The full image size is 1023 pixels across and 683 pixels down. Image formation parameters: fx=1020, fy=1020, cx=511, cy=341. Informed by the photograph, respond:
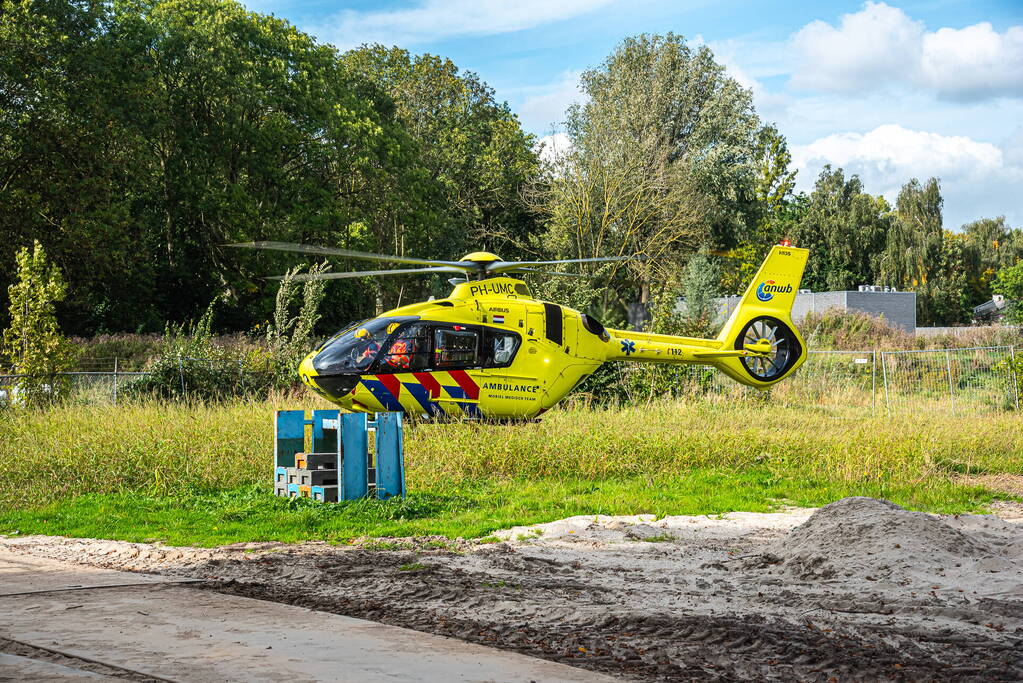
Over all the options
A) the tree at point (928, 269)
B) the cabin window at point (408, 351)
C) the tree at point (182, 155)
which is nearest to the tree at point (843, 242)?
the tree at point (928, 269)

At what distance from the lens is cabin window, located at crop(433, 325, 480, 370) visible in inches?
650

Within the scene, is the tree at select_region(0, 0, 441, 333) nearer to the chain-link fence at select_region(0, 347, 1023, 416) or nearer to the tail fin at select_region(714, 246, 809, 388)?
the chain-link fence at select_region(0, 347, 1023, 416)

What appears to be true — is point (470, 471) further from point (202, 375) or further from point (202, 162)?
point (202, 162)

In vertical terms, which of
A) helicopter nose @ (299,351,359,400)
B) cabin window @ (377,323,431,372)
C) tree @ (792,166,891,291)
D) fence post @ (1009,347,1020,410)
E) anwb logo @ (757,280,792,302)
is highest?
tree @ (792,166,891,291)

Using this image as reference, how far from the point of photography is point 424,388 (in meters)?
16.5

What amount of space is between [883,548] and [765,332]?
1229 cm

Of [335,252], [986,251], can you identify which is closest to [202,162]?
[335,252]

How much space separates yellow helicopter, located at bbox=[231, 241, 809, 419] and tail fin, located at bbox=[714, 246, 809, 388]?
1.39m

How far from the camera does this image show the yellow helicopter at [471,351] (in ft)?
53.0

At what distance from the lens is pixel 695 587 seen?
8062mm

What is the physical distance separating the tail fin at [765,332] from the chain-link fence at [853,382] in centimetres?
349

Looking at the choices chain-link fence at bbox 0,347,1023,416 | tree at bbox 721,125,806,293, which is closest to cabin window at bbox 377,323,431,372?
chain-link fence at bbox 0,347,1023,416

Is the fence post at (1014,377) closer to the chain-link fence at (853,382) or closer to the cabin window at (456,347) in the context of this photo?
the chain-link fence at (853,382)

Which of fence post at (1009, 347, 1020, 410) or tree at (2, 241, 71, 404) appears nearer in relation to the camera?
tree at (2, 241, 71, 404)
